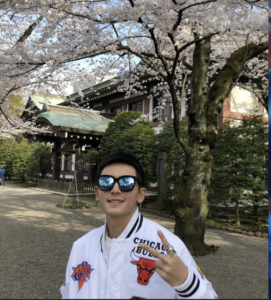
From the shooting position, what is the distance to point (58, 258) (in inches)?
193

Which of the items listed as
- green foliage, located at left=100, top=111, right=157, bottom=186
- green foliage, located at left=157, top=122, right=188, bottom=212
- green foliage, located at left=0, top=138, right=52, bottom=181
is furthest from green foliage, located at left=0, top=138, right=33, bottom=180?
green foliage, located at left=157, top=122, right=188, bottom=212

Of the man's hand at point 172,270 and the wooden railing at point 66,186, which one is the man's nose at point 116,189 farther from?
the wooden railing at point 66,186

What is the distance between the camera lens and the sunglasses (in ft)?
5.05

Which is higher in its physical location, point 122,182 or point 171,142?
point 171,142

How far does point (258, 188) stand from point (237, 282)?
431 cm

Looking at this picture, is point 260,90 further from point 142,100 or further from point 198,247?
point 198,247

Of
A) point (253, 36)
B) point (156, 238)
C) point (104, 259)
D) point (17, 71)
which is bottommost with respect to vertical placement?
point (104, 259)

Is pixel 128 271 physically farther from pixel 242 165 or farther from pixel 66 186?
pixel 66 186

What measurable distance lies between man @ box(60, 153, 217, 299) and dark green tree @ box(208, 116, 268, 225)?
6741 millimetres

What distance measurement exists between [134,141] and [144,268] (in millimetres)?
10529

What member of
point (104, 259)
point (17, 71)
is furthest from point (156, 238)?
point (17, 71)

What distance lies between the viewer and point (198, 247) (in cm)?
508

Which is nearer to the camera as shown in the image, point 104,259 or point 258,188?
point 104,259

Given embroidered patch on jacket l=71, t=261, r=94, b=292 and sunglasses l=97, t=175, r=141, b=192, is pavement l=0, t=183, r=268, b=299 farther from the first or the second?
sunglasses l=97, t=175, r=141, b=192
